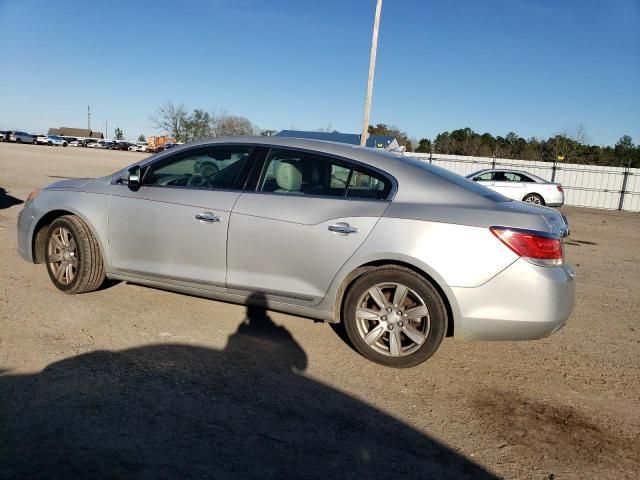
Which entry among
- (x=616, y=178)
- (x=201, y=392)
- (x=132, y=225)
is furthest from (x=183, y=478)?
(x=616, y=178)

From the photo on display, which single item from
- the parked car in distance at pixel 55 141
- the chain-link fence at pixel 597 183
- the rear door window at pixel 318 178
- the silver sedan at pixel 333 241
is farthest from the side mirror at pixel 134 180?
the parked car in distance at pixel 55 141

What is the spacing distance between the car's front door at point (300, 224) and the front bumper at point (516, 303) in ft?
2.93

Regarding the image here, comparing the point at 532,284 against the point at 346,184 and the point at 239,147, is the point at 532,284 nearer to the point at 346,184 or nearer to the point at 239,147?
the point at 346,184

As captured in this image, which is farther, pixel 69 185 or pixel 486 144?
pixel 486 144

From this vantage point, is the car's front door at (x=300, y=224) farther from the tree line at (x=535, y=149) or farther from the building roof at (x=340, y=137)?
the tree line at (x=535, y=149)

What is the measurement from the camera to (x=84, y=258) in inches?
179

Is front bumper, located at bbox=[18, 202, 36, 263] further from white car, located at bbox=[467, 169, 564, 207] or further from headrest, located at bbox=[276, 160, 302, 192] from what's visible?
white car, located at bbox=[467, 169, 564, 207]

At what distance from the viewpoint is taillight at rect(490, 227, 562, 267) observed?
3.36 meters

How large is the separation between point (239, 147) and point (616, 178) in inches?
1032

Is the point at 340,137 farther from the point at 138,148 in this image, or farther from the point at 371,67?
the point at 138,148

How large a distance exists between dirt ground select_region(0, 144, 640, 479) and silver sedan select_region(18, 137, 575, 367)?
34 cm

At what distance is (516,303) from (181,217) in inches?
105

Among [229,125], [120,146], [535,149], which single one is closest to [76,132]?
[120,146]

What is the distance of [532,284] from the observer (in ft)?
11.0
